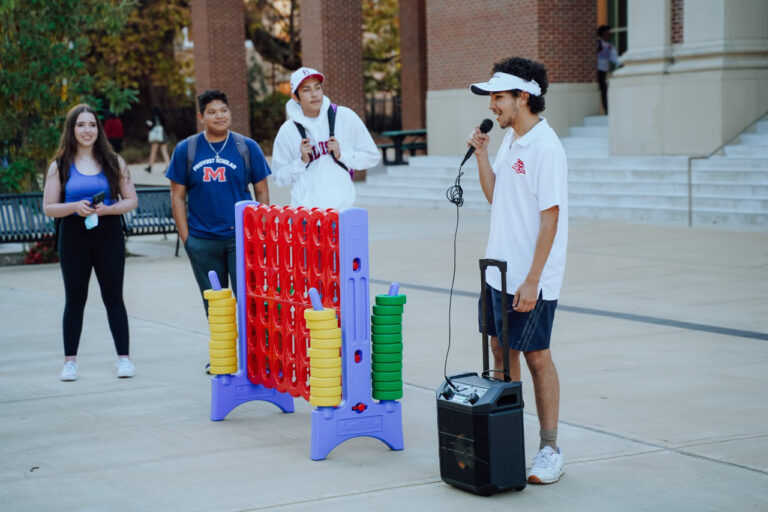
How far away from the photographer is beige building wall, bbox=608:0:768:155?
1786 centimetres

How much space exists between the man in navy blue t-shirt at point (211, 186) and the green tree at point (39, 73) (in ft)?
24.9

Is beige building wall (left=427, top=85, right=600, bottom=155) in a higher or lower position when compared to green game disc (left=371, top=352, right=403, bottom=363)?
higher

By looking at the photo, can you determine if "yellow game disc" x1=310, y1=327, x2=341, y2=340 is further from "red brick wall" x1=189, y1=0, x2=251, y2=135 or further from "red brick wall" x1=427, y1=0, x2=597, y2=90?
"red brick wall" x1=189, y1=0, x2=251, y2=135

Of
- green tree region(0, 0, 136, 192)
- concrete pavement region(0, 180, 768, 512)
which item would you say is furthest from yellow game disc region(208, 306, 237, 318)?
green tree region(0, 0, 136, 192)

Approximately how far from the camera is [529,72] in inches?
200

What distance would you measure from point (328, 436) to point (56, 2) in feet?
34.7

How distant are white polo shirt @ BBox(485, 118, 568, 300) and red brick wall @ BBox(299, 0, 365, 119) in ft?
68.7

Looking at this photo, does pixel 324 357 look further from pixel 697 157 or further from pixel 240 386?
pixel 697 157

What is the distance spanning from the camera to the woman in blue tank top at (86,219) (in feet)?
24.9

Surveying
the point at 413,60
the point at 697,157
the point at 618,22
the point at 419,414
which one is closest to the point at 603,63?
the point at 618,22

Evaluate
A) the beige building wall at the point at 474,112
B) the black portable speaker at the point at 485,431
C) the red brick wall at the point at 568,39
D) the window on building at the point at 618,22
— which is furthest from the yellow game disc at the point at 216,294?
the window on building at the point at 618,22

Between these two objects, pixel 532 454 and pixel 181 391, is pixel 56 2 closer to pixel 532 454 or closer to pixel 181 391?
pixel 181 391

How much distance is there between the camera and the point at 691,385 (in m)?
6.89

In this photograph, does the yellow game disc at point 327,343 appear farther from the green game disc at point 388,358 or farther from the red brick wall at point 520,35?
the red brick wall at point 520,35
